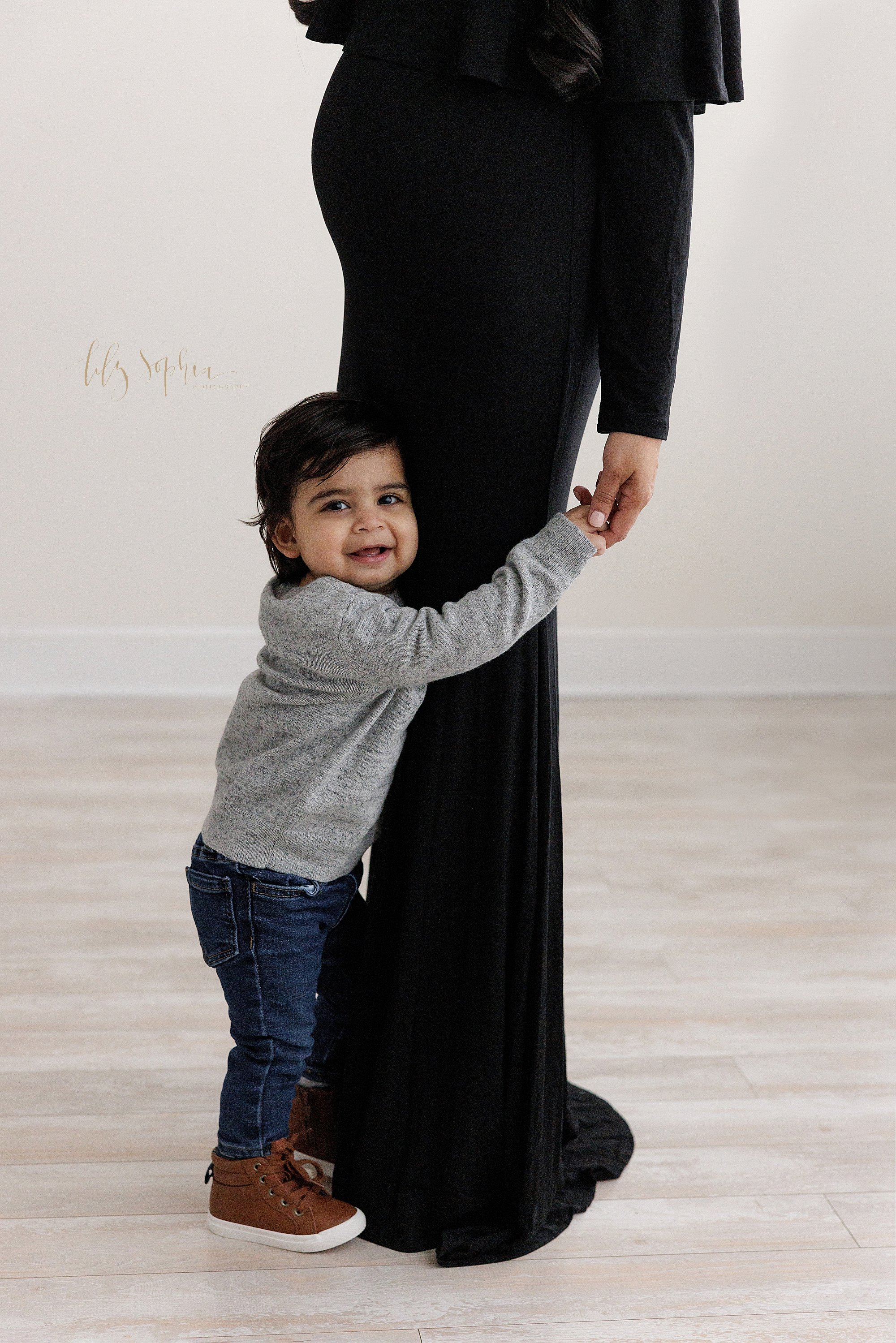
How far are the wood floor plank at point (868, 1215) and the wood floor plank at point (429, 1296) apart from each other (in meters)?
0.03

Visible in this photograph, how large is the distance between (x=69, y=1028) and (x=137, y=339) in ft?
5.45

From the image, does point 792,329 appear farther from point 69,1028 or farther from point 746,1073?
point 69,1028

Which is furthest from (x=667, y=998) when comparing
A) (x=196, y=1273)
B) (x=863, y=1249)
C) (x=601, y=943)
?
(x=196, y=1273)

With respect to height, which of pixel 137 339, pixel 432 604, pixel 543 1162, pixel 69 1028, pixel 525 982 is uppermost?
pixel 137 339

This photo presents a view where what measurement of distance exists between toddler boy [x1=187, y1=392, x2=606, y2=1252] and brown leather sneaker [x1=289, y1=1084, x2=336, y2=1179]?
0.06 metres

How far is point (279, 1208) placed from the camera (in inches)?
46.0

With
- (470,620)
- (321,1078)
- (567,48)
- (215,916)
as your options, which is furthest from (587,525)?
(321,1078)

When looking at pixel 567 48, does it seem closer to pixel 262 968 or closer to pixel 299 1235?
pixel 262 968

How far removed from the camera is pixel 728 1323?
1.10m

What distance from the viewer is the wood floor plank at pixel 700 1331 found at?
1.08 m

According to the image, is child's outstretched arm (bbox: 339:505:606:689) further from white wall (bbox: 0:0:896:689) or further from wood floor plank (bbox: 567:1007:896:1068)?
white wall (bbox: 0:0:896:689)

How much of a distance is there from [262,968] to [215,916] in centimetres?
6

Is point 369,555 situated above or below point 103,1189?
above

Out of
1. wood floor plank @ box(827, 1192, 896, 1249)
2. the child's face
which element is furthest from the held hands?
wood floor plank @ box(827, 1192, 896, 1249)
